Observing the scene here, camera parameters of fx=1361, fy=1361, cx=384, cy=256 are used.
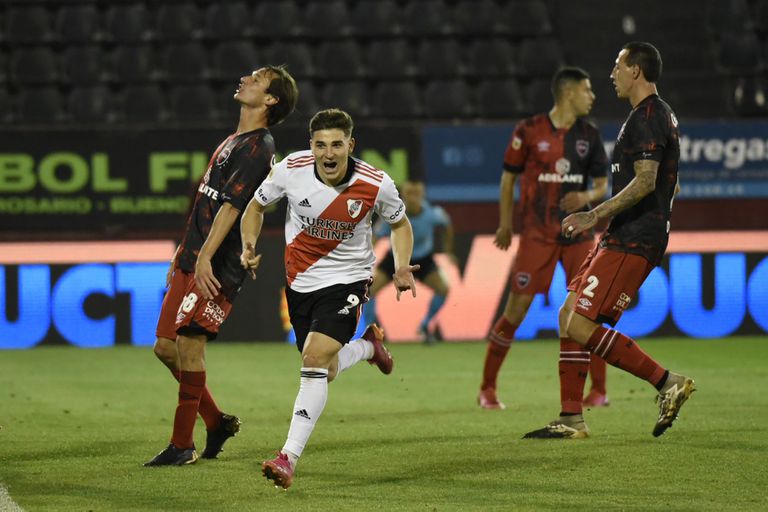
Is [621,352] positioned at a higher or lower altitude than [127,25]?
lower

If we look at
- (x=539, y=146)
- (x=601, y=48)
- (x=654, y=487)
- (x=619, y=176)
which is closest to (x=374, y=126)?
(x=601, y=48)

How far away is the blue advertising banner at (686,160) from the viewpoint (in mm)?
15547

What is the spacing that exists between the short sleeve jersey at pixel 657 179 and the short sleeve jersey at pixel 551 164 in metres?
1.85

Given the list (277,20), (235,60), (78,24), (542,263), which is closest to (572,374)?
(542,263)

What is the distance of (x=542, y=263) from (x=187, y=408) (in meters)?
3.13

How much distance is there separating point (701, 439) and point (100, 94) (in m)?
11.3

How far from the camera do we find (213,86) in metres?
17.4

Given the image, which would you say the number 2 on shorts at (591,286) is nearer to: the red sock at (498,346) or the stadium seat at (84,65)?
the red sock at (498,346)

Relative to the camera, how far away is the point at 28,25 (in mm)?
17656

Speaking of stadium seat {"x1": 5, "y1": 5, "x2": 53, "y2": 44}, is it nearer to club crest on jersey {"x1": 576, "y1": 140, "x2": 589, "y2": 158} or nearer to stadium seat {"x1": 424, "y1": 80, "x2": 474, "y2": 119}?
stadium seat {"x1": 424, "y1": 80, "x2": 474, "y2": 119}

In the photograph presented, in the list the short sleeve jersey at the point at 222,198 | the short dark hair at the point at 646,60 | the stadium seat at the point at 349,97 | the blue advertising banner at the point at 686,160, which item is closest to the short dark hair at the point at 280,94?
the short sleeve jersey at the point at 222,198

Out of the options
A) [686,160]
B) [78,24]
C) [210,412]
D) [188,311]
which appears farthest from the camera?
A: [78,24]

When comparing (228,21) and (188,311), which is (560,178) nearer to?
(188,311)

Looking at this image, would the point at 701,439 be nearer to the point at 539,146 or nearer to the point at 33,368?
the point at 539,146
